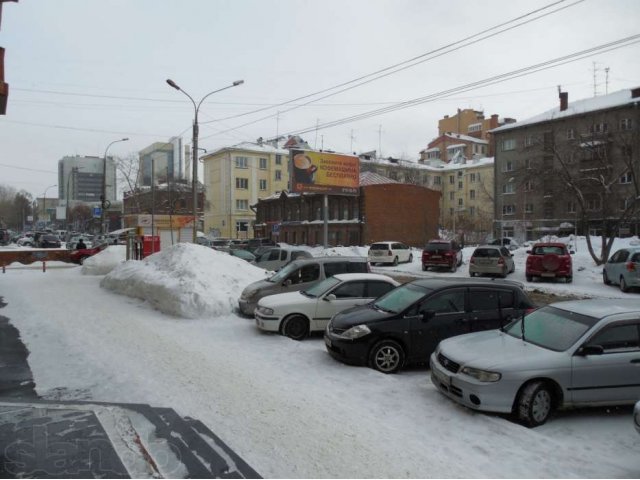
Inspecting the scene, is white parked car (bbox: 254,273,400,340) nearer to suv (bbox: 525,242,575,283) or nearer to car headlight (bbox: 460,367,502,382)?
car headlight (bbox: 460,367,502,382)

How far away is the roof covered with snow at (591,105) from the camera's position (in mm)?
45844

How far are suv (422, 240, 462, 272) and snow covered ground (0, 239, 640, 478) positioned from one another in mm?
15757

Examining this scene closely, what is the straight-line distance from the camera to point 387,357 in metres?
7.65

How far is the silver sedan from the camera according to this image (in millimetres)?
5594

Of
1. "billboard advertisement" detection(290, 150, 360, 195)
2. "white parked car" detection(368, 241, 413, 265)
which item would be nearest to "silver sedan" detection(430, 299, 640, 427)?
"white parked car" detection(368, 241, 413, 265)

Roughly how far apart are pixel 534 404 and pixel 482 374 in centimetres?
66

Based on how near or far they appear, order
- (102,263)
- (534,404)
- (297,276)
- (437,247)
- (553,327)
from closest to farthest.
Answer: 1. (534,404)
2. (553,327)
3. (297,276)
4. (102,263)
5. (437,247)

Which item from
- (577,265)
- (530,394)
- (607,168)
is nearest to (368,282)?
(530,394)

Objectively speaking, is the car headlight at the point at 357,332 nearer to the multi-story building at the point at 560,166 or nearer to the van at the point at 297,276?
the van at the point at 297,276

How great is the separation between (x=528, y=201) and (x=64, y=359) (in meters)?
52.3

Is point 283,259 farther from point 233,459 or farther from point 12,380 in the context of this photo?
point 233,459

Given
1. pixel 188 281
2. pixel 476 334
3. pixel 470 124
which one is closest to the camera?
pixel 476 334

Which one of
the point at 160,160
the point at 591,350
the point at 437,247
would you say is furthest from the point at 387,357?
the point at 160,160

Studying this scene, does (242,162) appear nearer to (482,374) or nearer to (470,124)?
(470,124)
